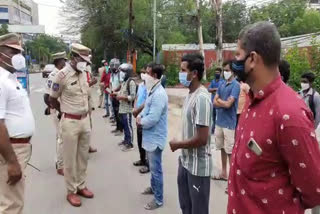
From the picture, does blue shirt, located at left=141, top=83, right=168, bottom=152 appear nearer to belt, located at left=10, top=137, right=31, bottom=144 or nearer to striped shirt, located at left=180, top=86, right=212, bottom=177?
striped shirt, located at left=180, top=86, right=212, bottom=177

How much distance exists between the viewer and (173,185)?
18.0 feet

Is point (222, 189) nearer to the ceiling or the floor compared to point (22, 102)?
nearer to the floor

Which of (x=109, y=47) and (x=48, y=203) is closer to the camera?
(x=48, y=203)

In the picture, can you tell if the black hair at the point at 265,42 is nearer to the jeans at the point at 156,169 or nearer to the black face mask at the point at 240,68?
the black face mask at the point at 240,68

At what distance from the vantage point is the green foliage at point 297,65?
34.6 ft

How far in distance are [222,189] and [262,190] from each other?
359 centimetres

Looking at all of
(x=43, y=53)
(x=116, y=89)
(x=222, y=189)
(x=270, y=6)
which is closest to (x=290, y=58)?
(x=116, y=89)

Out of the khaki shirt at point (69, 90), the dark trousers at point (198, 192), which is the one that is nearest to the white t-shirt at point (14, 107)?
the khaki shirt at point (69, 90)

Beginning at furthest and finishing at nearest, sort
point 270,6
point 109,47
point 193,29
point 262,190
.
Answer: point 270,6
point 193,29
point 109,47
point 262,190

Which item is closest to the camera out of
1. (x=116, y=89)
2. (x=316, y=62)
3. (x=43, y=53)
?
(x=116, y=89)

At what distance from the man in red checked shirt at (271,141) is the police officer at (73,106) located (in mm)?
3229

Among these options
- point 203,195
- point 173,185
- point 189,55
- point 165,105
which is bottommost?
point 173,185

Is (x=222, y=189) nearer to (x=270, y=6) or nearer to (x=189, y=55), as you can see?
(x=189, y=55)

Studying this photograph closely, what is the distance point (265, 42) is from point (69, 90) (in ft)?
11.3
